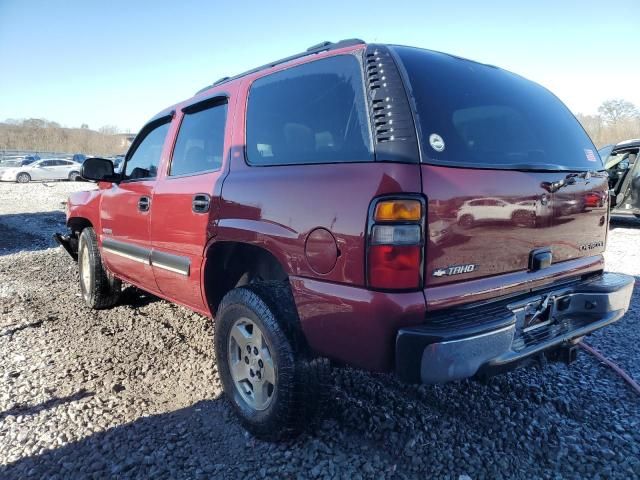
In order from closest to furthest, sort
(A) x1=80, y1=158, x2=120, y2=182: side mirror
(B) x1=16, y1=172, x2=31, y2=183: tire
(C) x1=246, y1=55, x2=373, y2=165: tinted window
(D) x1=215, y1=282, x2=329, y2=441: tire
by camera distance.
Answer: (C) x1=246, y1=55, x2=373, y2=165: tinted window → (D) x1=215, y1=282, x2=329, y2=441: tire → (A) x1=80, y1=158, x2=120, y2=182: side mirror → (B) x1=16, y1=172, x2=31, y2=183: tire

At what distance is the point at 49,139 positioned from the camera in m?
69.2

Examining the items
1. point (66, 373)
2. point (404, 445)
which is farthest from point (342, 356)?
point (66, 373)

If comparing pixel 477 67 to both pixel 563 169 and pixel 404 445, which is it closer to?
pixel 563 169

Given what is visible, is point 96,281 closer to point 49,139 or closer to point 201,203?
point 201,203

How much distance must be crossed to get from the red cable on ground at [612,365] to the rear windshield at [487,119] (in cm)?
140

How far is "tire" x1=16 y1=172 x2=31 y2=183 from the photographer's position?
91.7 ft

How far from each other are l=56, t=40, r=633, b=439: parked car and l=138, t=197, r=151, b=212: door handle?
0.91 feet

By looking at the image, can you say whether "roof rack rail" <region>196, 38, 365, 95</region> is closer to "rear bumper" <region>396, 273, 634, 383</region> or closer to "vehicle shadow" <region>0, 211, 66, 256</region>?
"rear bumper" <region>396, 273, 634, 383</region>

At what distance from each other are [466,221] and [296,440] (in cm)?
143

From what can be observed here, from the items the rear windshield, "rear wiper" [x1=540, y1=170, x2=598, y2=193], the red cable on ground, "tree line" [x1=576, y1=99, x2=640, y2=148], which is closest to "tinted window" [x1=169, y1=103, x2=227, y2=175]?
the rear windshield

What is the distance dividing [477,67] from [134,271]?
2.91 m

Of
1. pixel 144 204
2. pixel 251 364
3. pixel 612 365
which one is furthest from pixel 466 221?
pixel 144 204

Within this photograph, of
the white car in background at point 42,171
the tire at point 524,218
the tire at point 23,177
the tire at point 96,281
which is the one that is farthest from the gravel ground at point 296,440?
the tire at point 23,177

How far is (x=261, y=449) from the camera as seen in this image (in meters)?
2.28
